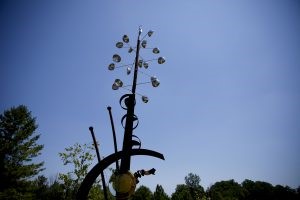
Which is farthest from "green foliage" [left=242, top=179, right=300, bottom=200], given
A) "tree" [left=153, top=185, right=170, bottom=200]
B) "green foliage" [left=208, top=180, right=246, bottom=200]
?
"tree" [left=153, top=185, right=170, bottom=200]

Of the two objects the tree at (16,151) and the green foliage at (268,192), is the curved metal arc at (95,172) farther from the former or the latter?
the green foliage at (268,192)

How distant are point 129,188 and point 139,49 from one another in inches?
167

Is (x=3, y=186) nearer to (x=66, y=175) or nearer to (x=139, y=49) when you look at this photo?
(x=66, y=175)

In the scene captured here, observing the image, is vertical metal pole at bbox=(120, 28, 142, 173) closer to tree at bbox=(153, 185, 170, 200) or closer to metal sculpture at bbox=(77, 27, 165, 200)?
metal sculpture at bbox=(77, 27, 165, 200)

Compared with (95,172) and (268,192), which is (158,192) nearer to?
(268,192)

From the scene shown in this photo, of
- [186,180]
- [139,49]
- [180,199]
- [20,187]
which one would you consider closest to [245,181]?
[186,180]

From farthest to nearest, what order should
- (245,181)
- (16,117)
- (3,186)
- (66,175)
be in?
(245,181) → (16,117) → (3,186) → (66,175)

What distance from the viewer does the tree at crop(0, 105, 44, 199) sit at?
29.5 metres

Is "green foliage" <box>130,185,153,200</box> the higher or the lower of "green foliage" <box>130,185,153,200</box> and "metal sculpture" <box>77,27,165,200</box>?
the lower

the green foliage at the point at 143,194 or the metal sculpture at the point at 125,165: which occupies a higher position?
the metal sculpture at the point at 125,165

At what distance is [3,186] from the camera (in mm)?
29328

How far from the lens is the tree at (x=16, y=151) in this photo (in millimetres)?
29492

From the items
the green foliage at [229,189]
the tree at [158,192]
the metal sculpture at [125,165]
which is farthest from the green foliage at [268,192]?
the metal sculpture at [125,165]

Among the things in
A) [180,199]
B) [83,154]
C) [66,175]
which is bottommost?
[180,199]
